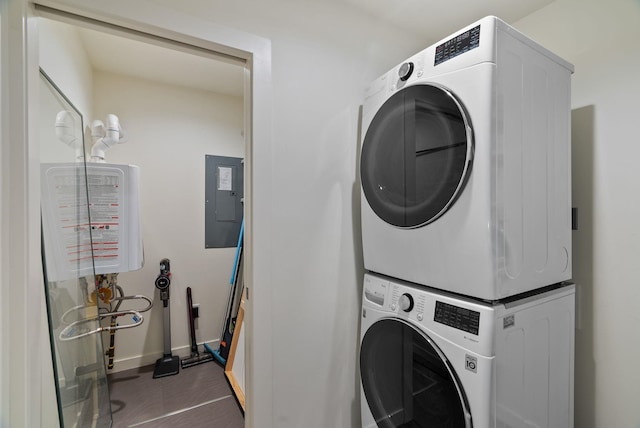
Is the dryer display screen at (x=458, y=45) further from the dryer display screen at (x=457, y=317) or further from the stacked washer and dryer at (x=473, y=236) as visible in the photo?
the dryer display screen at (x=457, y=317)

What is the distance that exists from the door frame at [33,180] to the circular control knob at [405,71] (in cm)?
55

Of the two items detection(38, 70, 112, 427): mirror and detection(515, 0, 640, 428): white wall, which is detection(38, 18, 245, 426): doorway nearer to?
detection(38, 70, 112, 427): mirror

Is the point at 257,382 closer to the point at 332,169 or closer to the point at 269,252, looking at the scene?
the point at 269,252

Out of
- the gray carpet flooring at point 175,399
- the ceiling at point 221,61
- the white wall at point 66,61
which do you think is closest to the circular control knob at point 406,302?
the ceiling at point 221,61

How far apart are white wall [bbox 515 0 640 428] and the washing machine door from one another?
786 millimetres

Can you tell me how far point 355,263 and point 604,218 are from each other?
1084 millimetres

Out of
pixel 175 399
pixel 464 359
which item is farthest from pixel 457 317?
pixel 175 399

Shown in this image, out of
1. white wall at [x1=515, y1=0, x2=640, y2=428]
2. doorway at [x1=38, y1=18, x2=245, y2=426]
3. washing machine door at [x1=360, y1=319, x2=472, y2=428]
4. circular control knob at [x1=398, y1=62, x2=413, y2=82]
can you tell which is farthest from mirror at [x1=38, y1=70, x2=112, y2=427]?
white wall at [x1=515, y1=0, x2=640, y2=428]

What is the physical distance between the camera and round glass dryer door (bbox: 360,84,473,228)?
2.99 ft

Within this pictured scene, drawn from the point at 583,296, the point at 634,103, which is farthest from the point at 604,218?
the point at 634,103

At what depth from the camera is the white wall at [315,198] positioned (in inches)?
46.9

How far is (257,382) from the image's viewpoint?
1136 millimetres

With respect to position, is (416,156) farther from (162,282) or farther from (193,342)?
(193,342)

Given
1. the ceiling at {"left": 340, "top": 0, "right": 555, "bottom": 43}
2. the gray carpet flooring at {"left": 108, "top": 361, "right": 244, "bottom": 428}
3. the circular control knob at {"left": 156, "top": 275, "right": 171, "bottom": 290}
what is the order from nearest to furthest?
the ceiling at {"left": 340, "top": 0, "right": 555, "bottom": 43}, the gray carpet flooring at {"left": 108, "top": 361, "right": 244, "bottom": 428}, the circular control knob at {"left": 156, "top": 275, "right": 171, "bottom": 290}
